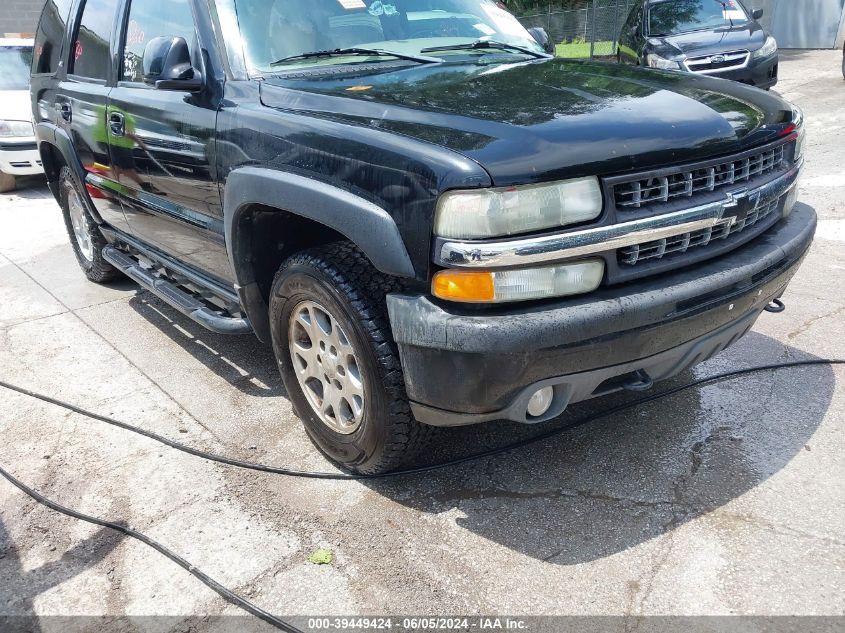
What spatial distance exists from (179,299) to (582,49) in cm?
1992

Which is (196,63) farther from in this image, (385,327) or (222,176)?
(385,327)

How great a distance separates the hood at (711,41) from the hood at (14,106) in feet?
28.2

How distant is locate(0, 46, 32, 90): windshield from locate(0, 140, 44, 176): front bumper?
1.45 metres

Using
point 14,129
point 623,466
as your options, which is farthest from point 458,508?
point 14,129

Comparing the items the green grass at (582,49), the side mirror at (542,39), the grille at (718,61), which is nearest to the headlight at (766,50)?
the grille at (718,61)

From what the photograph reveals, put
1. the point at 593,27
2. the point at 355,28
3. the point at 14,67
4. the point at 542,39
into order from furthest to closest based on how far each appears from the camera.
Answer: the point at 593,27 → the point at 14,67 → the point at 542,39 → the point at 355,28

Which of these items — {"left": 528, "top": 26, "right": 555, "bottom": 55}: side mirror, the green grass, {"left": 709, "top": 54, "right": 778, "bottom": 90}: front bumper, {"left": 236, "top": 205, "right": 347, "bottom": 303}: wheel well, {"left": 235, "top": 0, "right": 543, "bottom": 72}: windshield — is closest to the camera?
{"left": 236, "top": 205, "right": 347, "bottom": 303}: wheel well

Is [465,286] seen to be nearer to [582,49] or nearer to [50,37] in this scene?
[50,37]

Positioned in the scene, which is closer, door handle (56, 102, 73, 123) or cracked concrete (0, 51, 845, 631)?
cracked concrete (0, 51, 845, 631)

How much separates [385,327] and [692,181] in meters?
1.10

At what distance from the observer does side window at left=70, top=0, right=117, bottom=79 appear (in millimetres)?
4121

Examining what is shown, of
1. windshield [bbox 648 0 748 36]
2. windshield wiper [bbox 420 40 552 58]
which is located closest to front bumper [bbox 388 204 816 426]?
windshield wiper [bbox 420 40 552 58]

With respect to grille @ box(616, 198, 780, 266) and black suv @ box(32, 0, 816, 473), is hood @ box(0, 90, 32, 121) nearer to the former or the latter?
black suv @ box(32, 0, 816, 473)

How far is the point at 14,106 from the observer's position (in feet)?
31.1
